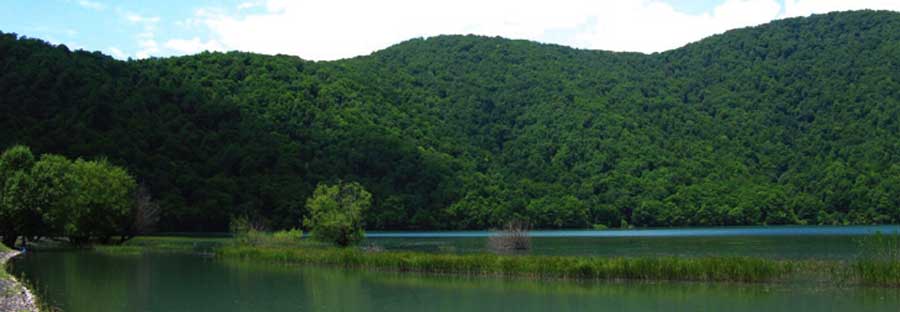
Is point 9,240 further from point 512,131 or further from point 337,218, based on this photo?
point 512,131

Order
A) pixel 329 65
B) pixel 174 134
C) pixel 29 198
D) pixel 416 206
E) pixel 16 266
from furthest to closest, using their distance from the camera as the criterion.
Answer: pixel 329 65, pixel 416 206, pixel 174 134, pixel 29 198, pixel 16 266

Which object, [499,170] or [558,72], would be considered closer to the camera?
[499,170]

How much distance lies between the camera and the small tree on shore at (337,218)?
189ft

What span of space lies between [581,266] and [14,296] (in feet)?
70.8

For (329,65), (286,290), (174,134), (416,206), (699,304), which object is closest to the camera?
(699,304)

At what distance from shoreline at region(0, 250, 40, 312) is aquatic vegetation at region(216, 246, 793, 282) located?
57.9 feet

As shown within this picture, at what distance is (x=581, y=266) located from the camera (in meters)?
36.9

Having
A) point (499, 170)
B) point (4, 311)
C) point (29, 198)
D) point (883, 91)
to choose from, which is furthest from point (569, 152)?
point (4, 311)

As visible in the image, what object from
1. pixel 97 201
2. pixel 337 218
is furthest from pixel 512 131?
pixel 97 201

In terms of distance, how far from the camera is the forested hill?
10469 cm

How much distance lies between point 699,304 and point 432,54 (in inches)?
5969

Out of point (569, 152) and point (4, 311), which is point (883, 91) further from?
point (4, 311)

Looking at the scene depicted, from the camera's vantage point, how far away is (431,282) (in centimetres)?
3691

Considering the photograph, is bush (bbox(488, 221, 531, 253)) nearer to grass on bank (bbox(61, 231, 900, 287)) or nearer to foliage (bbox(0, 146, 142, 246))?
grass on bank (bbox(61, 231, 900, 287))
